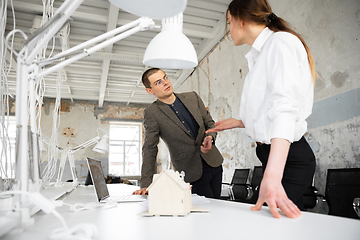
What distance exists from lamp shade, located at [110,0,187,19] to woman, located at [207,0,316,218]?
0.44 meters

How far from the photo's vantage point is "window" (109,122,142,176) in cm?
1002

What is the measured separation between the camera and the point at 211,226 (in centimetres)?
63

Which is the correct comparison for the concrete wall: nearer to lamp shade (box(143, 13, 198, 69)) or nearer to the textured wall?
lamp shade (box(143, 13, 198, 69))

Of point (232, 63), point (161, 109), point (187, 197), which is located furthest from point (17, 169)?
point (232, 63)

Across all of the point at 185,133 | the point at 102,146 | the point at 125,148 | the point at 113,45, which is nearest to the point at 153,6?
the point at 185,133

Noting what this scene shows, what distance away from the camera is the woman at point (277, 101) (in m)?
0.80

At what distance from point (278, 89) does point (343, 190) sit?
2.03 m

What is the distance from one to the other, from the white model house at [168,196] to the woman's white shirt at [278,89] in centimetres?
33

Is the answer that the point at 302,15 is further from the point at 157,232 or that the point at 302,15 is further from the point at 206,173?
the point at 157,232

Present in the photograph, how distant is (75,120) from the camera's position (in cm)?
953

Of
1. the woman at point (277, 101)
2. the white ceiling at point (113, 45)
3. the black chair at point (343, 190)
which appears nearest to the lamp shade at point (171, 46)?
the woman at point (277, 101)

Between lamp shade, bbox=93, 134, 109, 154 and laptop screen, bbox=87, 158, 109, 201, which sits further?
lamp shade, bbox=93, 134, 109, 154

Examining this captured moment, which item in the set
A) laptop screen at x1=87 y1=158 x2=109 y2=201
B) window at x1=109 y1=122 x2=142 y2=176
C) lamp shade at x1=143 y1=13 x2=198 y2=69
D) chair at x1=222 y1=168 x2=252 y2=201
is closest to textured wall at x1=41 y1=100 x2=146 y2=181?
window at x1=109 y1=122 x2=142 y2=176

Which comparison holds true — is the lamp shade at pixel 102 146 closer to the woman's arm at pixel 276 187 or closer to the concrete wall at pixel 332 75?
the concrete wall at pixel 332 75
